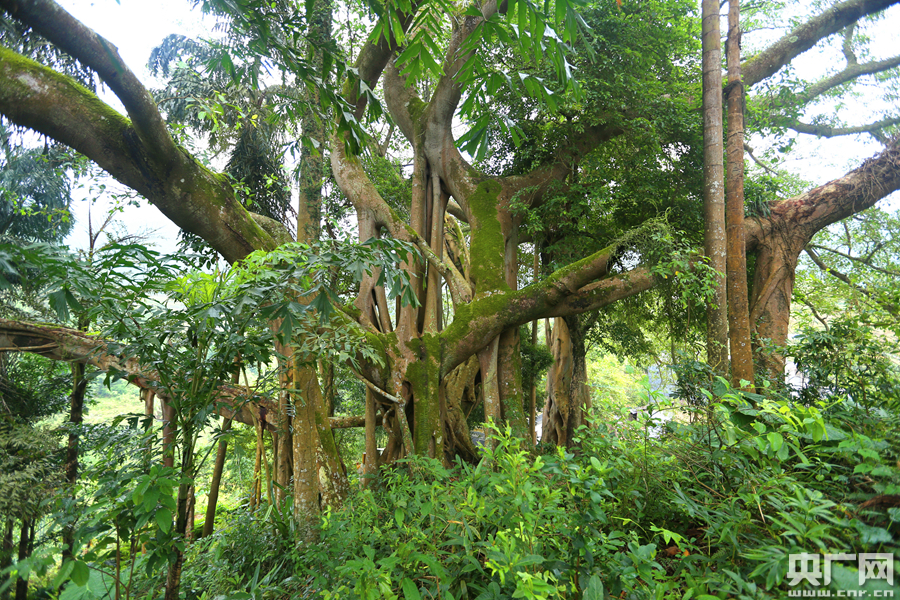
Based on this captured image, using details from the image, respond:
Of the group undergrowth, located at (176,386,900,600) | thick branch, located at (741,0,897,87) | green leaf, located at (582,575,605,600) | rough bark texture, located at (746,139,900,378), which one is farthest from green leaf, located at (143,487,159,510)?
thick branch, located at (741,0,897,87)

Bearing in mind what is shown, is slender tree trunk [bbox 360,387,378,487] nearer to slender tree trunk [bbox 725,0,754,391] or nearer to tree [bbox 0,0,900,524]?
tree [bbox 0,0,900,524]

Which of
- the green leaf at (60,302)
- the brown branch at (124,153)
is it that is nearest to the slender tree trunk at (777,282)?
the brown branch at (124,153)

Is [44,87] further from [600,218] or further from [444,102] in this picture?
[600,218]

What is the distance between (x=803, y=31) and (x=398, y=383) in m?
7.17

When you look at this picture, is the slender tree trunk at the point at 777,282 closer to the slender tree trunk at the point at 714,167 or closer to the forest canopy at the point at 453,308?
the forest canopy at the point at 453,308

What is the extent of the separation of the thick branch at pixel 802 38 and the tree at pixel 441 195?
21mm

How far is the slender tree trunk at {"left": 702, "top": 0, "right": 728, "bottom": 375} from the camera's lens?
4023mm

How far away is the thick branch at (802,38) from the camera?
5.62 metres

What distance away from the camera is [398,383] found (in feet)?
14.8

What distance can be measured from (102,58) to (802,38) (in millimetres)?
7954

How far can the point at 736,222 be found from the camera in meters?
4.09

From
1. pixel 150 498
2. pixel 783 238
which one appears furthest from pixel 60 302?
pixel 783 238

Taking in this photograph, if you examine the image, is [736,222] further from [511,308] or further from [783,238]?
[783,238]

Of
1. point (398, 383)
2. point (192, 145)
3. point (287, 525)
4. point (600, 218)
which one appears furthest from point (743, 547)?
point (192, 145)
